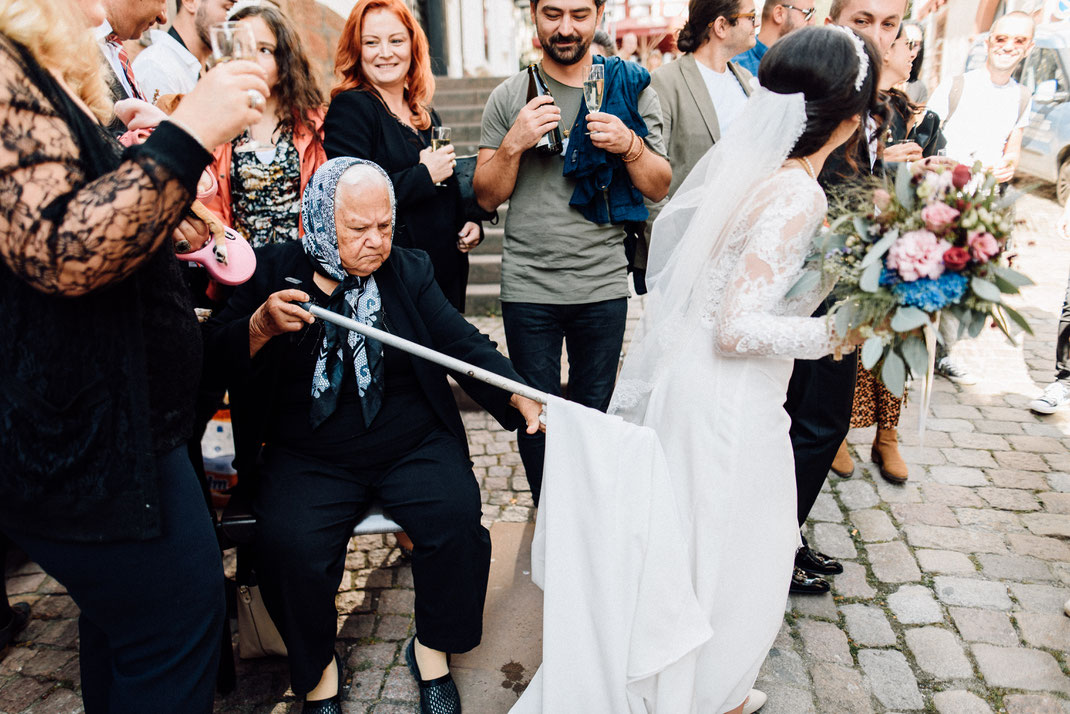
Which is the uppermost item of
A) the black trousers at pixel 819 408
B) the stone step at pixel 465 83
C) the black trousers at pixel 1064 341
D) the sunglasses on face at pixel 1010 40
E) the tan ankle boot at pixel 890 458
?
the sunglasses on face at pixel 1010 40

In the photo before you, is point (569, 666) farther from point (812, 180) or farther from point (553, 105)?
point (553, 105)

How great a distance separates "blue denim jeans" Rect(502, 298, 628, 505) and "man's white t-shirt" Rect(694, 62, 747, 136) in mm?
1220

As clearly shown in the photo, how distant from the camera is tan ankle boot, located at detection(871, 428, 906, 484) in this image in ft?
12.2

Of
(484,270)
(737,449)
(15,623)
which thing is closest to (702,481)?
(737,449)

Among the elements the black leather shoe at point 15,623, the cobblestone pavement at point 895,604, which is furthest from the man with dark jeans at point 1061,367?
the black leather shoe at point 15,623

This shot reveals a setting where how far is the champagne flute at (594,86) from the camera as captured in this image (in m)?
2.69

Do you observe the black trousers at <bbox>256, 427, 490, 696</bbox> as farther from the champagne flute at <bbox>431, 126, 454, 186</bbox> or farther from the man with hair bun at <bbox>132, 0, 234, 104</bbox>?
the man with hair bun at <bbox>132, 0, 234, 104</bbox>

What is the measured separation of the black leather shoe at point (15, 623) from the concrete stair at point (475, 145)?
10.0ft

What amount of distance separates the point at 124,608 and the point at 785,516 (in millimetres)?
1710

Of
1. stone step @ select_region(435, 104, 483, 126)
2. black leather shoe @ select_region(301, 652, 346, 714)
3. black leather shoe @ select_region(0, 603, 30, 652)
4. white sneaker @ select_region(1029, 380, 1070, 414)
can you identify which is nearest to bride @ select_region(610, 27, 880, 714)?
black leather shoe @ select_region(301, 652, 346, 714)

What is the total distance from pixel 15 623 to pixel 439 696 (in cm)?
172

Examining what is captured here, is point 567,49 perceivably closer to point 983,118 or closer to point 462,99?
point 983,118

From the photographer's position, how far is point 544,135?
2832 mm

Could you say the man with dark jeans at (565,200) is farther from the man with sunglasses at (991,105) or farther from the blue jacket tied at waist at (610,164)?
the man with sunglasses at (991,105)
